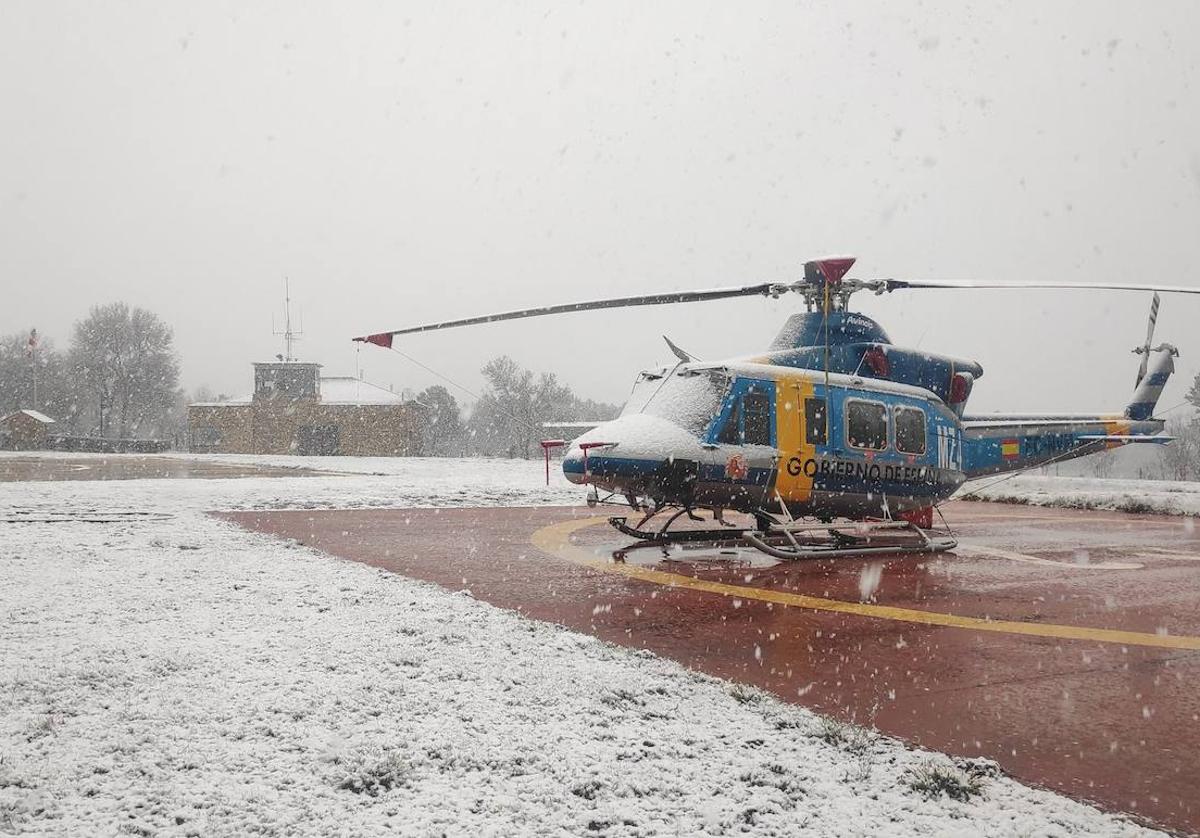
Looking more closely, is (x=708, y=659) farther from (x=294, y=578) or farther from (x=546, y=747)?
(x=294, y=578)

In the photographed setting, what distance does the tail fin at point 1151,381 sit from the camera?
44.2 feet

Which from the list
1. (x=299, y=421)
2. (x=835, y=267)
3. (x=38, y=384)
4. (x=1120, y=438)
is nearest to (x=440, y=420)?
(x=299, y=421)

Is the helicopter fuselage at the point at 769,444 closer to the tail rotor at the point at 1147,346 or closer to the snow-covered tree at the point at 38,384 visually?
the tail rotor at the point at 1147,346

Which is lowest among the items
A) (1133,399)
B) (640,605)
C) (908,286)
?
(640,605)

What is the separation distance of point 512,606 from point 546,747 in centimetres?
288

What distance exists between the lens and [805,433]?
29.1 feet

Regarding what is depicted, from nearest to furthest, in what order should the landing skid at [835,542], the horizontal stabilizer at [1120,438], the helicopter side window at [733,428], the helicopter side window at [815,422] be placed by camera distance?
1. the landing skid at [835,542]
2. the helicopter side window at [733,428]
3. the helicopter side window at [815,422]
4. the horizontal stabilizer at [1120,438]

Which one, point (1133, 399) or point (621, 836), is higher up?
point (1133, 399)

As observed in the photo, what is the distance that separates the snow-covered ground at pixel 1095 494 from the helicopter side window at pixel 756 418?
7480 mm

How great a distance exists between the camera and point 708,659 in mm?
4461

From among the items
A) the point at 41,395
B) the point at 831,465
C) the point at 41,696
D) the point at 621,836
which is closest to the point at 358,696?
the point at 41,696

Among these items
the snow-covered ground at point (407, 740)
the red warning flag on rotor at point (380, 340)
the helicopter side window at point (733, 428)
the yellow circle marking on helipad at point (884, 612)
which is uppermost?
the red warning flag on rotor at point (380, 340)

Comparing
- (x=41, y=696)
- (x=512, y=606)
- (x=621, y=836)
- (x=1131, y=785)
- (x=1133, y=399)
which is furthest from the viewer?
(x=1133, y=399)

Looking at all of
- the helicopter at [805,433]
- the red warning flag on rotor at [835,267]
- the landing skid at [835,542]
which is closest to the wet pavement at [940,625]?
the landing skid at [835,542]
